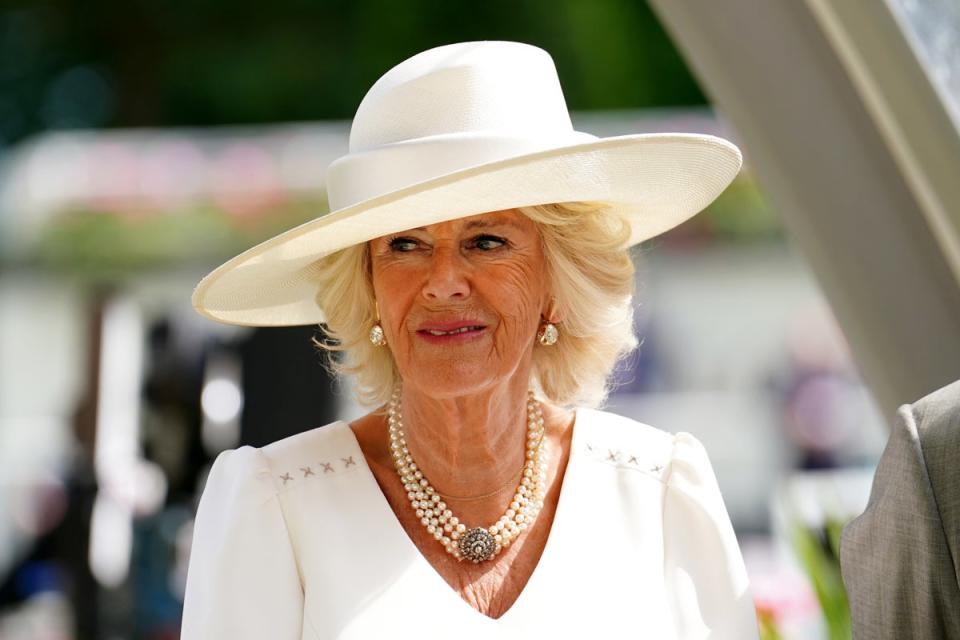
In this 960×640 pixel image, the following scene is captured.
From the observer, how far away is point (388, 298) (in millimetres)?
2459

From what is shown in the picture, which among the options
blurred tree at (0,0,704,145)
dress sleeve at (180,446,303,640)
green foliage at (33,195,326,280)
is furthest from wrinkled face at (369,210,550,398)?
blurred tree at (0,0,704,145)

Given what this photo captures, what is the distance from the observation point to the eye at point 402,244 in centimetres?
245

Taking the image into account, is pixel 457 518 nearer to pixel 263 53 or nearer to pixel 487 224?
pixel 487 224

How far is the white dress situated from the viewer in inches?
92.0

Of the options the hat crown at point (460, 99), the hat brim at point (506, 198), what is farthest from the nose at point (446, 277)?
the hat crown at point (460, 99)

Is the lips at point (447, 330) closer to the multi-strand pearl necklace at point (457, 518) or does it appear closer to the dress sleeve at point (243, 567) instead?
the multi-strand pearl necklace at point (457, 518)

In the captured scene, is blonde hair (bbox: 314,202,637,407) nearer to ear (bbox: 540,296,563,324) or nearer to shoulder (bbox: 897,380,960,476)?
ear (bbox: 540,296,563,324)

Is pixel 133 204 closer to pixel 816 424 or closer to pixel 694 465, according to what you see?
pixel 816 424

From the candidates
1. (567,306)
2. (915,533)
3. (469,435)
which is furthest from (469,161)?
(915,533)

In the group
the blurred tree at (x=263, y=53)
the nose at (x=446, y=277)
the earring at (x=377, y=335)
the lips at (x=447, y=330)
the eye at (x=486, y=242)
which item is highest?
the blurred tree at (x=263, y=53)

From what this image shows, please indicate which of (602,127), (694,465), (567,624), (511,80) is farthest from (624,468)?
(602,127)

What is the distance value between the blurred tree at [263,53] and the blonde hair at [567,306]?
13315mm

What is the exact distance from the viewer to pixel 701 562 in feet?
8.02

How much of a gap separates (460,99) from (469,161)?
0.46 feet
